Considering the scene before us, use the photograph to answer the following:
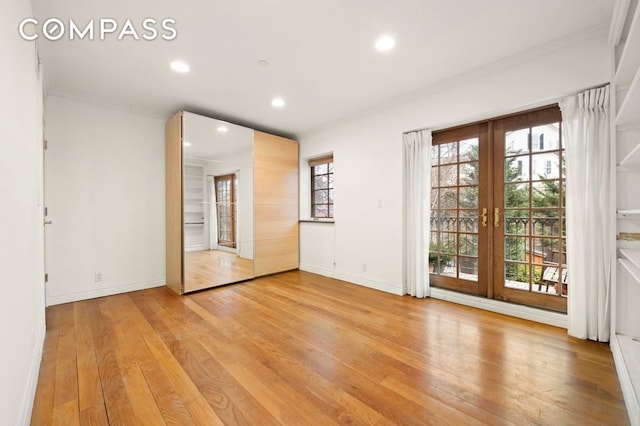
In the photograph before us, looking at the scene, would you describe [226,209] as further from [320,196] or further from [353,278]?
[353,278]

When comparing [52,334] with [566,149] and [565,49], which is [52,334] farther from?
[565,49]

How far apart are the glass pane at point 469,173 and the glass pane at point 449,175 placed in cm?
7

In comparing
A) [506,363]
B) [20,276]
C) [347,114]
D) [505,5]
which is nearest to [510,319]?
[506,363]

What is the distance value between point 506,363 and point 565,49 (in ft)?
8.96

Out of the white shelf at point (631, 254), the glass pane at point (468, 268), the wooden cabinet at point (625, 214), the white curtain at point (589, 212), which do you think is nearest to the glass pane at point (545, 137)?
the white curtain at point (589, 212)

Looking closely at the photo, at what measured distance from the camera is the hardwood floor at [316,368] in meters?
1.47

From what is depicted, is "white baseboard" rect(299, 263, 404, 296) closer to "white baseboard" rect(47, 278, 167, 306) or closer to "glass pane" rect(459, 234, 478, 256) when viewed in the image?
"glass pane" rect(459, 234, 478, 256)

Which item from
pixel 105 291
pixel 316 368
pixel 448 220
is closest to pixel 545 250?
pixel 448 220

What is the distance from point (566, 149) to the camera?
2.37m

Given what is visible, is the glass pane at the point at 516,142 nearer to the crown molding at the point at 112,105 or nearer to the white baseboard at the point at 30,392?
the white baseboard at the point at 30,392

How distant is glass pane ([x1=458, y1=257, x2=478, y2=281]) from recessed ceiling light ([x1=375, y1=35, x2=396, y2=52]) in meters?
2.52

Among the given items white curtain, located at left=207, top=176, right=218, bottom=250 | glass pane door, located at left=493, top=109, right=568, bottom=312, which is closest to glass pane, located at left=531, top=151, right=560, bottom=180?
glass pane door, located at left=493, top=109, right=568, bottom=312

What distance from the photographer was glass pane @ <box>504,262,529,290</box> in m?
2.80

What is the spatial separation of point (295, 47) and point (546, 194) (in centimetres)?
287
